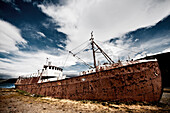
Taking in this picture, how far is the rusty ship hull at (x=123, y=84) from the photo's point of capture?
4.95 m

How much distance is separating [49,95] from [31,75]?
7830 mm

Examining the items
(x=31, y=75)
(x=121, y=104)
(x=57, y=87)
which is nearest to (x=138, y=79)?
(x=121, y=104)

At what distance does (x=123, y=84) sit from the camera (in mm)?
5422

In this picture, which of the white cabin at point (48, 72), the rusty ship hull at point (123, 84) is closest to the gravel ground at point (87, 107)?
the rusty ship hull at point (123, 84)

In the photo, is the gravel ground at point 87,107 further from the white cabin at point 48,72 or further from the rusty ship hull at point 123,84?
the white cabin at point 48,72

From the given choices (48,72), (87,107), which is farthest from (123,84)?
(48,72)

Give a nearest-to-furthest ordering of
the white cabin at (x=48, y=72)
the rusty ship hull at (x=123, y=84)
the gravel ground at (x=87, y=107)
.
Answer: the gravel ground at (x=87, y=107) → the rusty ship hull at (x=123, y=84) → the white cabin at (x=48, y=72)

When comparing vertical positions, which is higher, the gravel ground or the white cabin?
the white cabin

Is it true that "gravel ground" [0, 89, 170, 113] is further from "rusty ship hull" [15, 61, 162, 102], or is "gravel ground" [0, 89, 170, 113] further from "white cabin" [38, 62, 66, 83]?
"white cabin" [38, 62, 66, 83]

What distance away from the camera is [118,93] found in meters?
5.45

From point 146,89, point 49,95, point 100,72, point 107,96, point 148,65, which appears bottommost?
point 49,95

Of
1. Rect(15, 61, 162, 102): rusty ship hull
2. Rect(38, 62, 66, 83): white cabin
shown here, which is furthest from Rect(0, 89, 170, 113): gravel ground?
Rect(38, 62, 66, 83): white cabin

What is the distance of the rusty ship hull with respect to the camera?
495cm

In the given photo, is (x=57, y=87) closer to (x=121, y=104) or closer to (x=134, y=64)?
(x=121, y=104)
